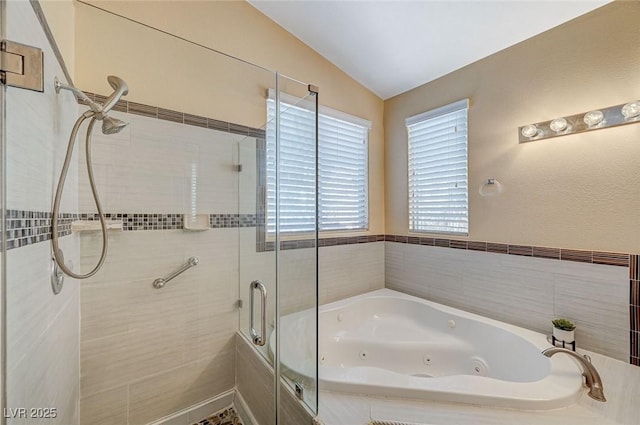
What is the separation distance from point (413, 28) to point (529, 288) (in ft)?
6.73

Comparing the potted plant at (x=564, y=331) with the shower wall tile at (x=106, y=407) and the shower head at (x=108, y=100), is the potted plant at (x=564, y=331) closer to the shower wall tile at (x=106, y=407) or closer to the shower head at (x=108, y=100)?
the shower wall tile at (x=106, y=407)

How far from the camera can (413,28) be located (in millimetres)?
1858

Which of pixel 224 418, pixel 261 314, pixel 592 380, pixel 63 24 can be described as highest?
pixel 63 24

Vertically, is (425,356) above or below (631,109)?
Result: below

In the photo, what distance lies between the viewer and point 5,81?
657 mm

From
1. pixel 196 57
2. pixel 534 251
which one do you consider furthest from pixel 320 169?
pixel 534 251

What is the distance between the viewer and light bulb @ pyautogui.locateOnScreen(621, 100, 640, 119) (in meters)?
1.35

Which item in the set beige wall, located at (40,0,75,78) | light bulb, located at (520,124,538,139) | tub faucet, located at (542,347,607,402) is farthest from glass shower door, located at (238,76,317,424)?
light bulb, located at (520,124,538,139)

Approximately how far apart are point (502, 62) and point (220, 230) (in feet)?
8.03

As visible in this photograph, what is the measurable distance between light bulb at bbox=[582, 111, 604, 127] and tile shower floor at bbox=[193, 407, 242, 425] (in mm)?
2853

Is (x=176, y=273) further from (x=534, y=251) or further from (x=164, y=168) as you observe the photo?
(x=534, y=251)

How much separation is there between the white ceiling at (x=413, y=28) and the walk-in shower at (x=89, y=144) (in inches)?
54.0

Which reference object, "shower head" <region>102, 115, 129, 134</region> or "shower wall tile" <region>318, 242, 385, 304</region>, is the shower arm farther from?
"shower wall tile" <region>318, 242, 385, 304</region>

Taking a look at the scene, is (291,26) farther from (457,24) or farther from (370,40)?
(457,24)
